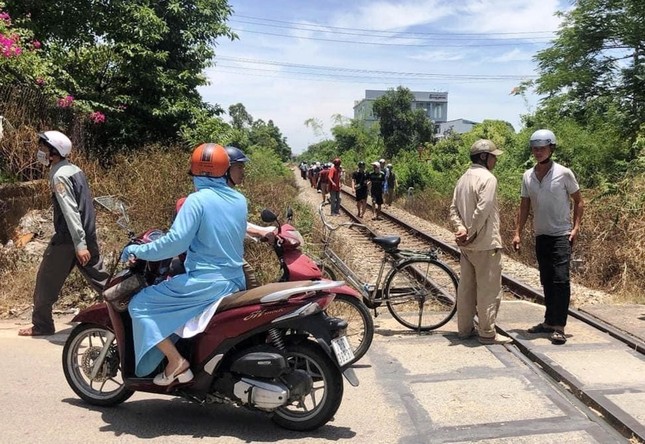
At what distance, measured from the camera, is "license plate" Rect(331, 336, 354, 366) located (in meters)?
3.75

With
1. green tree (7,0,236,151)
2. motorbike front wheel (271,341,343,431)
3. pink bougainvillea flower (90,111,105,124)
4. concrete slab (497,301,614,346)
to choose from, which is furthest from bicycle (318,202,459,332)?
green tree (7,0,236,151)

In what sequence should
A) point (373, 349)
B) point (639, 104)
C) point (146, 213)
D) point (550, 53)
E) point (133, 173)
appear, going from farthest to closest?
point (550, 53), point (639, 104), point (133, 173), point (146, 213), point (373, 349)

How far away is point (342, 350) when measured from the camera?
150 inches

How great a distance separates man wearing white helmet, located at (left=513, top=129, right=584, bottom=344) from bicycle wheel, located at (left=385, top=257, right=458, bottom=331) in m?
0.96

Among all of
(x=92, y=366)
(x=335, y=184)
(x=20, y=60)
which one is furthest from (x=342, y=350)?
(x=335, y=184)

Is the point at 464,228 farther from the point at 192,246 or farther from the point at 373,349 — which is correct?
the point at 192,246

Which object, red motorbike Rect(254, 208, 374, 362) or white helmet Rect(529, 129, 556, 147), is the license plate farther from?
white helmet Rect(529, 129, 556, 147)

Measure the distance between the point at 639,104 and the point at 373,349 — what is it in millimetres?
11791

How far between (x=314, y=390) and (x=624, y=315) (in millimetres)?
4162

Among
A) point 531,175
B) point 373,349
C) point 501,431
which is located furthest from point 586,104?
point 501,431

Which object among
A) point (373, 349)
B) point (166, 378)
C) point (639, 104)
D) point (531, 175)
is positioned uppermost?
point (639, 104)

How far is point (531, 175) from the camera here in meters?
5.88

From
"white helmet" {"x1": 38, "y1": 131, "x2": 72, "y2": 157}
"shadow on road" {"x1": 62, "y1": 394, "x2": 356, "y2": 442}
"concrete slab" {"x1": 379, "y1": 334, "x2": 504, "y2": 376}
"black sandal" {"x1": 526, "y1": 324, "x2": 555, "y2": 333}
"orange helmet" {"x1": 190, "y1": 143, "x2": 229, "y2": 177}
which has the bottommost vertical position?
"shadow on road" {"x1": 62, "y1": 394, "x2": 356, "y2": 442}

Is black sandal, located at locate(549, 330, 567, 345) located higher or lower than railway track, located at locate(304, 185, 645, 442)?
higher
